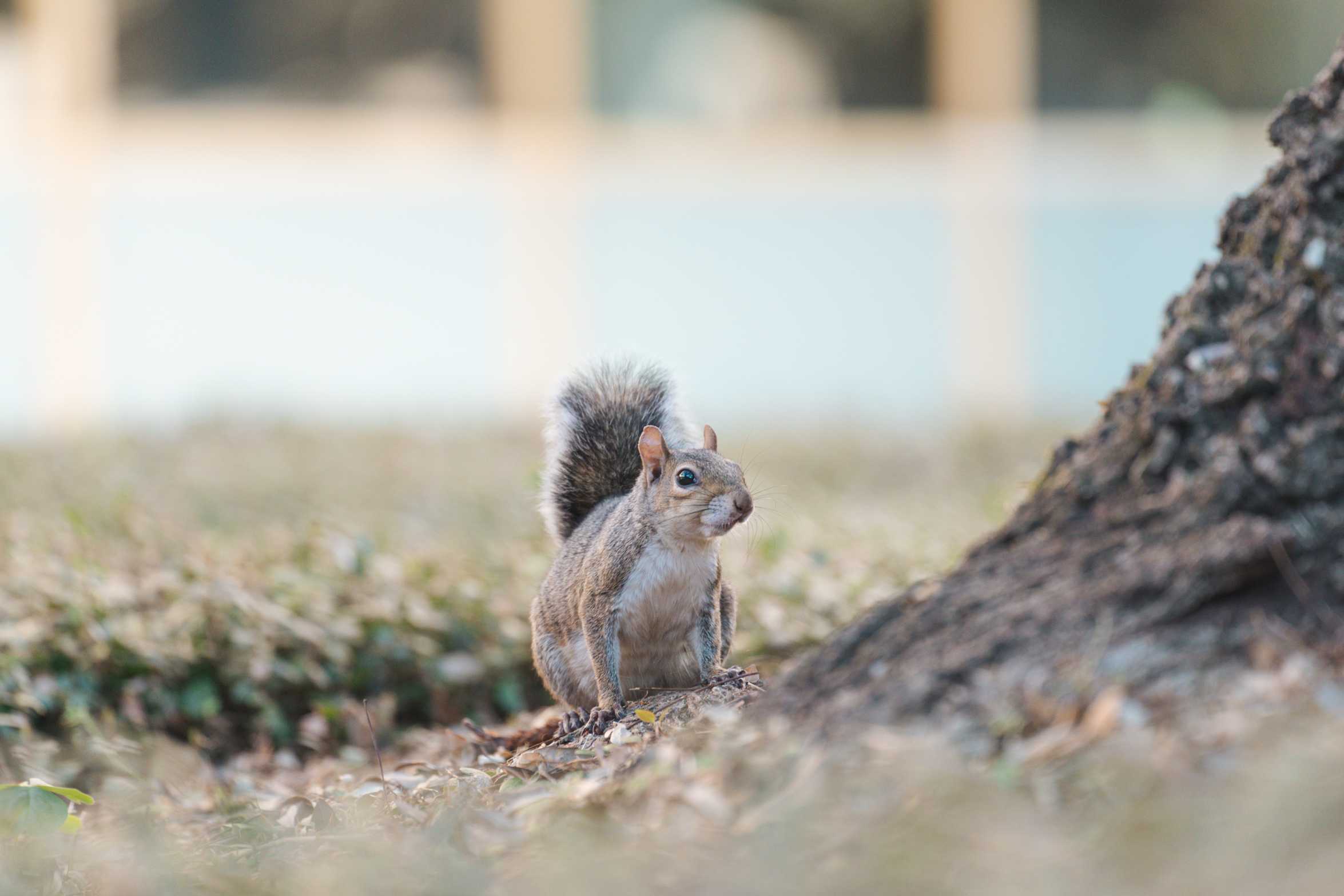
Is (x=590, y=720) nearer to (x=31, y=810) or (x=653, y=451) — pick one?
(x=653, y=451)

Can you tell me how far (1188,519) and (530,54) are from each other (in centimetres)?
967

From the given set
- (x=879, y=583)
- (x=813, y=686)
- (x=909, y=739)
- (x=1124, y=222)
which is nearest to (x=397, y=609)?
(x=879, y=583)

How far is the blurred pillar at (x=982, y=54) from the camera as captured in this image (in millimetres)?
11438

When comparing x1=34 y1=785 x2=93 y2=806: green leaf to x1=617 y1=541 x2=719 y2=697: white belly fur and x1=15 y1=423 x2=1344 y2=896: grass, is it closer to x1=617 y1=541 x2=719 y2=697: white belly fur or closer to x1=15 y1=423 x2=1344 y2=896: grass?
x1=15 y1=423 x2=1344 y2=896: grass

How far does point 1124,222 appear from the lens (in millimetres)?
11391

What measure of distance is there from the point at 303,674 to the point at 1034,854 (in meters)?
2.82

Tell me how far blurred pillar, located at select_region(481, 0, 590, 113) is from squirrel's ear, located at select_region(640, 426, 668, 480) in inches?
329

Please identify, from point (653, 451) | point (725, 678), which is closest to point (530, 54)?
point (653, 451)

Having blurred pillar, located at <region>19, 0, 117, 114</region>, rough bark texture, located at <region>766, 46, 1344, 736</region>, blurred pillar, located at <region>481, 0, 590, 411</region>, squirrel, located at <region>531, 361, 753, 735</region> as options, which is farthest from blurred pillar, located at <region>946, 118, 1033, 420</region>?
rough bark texture, located at <region>766, 46, 1344, 736</region>

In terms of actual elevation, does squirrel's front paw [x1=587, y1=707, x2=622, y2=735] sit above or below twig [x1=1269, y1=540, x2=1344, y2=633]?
below

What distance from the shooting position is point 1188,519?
207cm

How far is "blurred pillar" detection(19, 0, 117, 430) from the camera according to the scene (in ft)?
→ 34.6

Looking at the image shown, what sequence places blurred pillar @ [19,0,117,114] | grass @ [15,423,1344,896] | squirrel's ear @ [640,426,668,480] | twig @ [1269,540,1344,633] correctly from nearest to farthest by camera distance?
grass @ [15,423,1344,896], twig @ [1269,540,1344,633], squirrel's ear @ [640,426,668,480], blurred pillar @ [19,0,117,114]

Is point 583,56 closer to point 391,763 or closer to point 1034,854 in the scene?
point 391,763
